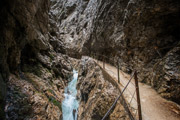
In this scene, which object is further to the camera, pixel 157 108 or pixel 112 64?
pixel 112 64

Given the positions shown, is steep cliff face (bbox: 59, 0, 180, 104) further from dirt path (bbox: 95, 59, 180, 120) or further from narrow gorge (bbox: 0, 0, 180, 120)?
dirt path (bbox: 95, 59, 180, 120)

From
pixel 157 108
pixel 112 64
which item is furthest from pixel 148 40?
pixel 157 108

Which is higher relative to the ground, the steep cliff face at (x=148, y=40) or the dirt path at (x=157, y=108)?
the steep cliff face at (x=148, y=40)

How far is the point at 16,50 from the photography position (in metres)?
6.24

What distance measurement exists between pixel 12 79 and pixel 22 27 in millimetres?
3862

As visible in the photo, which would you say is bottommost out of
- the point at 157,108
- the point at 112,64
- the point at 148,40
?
the point at 157,108

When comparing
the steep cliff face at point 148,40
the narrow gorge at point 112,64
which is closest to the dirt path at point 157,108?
the narrow gorge at point 112,64

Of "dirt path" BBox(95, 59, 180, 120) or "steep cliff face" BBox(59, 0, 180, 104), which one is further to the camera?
"steep cliff face" BBox(59, 0, 180, 104)

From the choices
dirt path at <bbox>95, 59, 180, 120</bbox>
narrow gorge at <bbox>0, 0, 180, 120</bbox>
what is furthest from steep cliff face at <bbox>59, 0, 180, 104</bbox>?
dirt path at <bbox>95, 59, 180, 120</bbox>

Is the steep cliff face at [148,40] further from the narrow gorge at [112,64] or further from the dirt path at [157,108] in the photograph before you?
the dirt path at [157,108]

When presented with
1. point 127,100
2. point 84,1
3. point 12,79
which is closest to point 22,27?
point 12,79

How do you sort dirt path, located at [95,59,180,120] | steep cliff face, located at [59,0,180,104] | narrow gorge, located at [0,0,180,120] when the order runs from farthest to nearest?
1. steep cliff face, located at [59,0,180,104]
2. narrow gorge, located at [0,0,180,120]
3. dirt path, located at [95,59,180,120]

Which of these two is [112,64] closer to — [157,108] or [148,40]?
[148,40]

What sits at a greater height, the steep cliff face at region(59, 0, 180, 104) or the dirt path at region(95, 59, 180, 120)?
the steep cliff face at region(59, 0, 180, 104)
